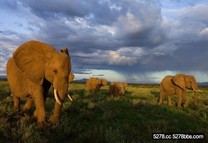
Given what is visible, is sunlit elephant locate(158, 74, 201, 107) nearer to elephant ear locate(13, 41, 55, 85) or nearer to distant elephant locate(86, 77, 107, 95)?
elephant ear locate(13, 41, 55, 85)

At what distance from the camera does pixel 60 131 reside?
9344 millimetres

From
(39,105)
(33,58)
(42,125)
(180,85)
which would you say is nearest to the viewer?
(42,125)

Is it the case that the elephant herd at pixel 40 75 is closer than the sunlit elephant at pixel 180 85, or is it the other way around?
the elephant herd at pixel 40 75

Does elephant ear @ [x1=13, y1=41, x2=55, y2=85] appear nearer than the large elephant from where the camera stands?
No

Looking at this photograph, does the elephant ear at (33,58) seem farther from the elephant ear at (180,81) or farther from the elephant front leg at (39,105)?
the elephant ear at (180,81)

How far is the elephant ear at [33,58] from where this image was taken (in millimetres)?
10453

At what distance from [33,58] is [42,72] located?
0.74 meters

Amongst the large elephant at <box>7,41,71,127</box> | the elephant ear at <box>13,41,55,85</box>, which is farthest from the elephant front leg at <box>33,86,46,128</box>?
the elephant ear at <box>13,41,55,85</box>

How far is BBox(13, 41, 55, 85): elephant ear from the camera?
412 inches

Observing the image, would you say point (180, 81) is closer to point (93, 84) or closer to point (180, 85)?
point (180, 85)

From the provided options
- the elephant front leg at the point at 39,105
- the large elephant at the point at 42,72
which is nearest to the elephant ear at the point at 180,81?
the large elephant at the point at 42,72

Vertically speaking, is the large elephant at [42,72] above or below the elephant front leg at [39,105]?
above

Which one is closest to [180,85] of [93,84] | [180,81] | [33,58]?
[180,81]

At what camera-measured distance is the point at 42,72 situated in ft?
34.2
